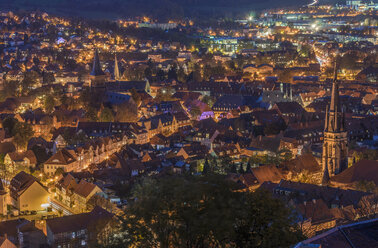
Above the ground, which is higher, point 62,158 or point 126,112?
point 62,158

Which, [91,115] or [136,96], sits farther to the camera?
[136,96]

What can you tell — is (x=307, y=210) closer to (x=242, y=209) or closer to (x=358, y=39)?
(x=242, y=209)

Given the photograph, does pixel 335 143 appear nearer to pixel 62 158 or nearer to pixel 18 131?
pixel 62 158

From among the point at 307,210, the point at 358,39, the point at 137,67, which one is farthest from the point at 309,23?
the point at 307,210

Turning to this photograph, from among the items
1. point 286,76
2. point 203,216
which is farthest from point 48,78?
point 203,216

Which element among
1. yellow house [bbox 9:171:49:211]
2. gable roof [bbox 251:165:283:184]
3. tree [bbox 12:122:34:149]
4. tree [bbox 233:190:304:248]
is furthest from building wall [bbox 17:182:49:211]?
tree [bbox 233:190:304:248]

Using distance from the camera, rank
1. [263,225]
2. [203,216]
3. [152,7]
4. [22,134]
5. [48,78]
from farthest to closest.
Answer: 1. [152,7]
2. [48,78]
3. [22,134]
4. [263,225]
5. [203,216]
